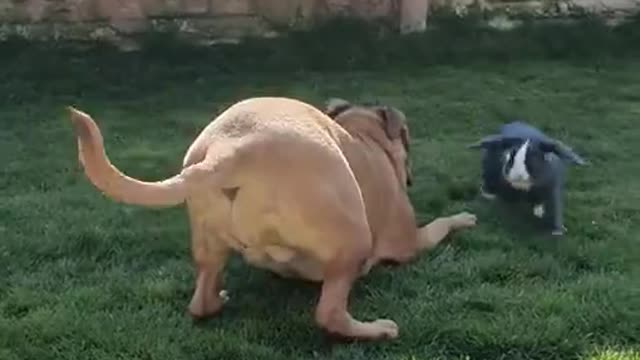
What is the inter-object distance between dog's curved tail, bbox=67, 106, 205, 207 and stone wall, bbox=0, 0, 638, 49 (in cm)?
419

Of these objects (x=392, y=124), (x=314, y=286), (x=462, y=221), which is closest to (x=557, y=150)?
(x=462, y=221)

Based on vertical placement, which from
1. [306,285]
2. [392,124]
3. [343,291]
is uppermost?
[392,124]

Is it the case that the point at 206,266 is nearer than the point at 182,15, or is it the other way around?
the point at 206,266

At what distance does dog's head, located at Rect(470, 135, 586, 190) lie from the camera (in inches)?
151

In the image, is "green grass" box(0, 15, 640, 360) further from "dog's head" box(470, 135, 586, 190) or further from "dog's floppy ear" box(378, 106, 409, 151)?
"dog's floppy ear" box(378, 106, 409, 151)

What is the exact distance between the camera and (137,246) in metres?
3.70

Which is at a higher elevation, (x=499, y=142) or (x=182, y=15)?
(x=499, y=142)

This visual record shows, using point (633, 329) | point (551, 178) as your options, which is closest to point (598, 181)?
point (551, 178)

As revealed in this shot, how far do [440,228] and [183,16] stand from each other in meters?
3.69

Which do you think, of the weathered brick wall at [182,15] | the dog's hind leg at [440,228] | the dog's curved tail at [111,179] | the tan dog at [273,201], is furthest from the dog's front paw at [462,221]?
the weathered brick wall at [182,15]

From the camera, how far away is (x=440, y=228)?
3732 millimetres

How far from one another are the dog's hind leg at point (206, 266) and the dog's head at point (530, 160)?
44.7 inches

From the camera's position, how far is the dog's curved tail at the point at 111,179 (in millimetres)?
2592

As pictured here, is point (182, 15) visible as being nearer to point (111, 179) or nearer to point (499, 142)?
point (499, 142)
